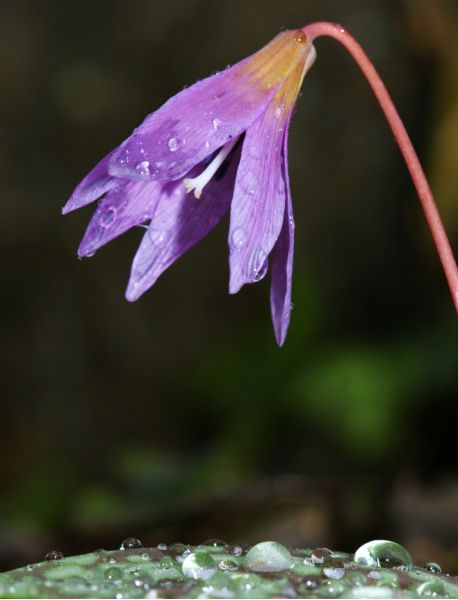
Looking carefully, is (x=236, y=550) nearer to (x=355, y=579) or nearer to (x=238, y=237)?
(x=355, y=579)

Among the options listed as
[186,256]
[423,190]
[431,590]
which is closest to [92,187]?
[423,190]

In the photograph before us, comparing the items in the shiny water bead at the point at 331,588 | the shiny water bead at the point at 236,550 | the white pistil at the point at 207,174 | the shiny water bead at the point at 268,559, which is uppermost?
the white pistil at the point at 207,174

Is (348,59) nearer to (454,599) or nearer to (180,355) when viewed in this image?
(180,355)

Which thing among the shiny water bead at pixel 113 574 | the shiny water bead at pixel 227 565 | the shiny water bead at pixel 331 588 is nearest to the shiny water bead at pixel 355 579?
the shiny water bead at pixel 331 588

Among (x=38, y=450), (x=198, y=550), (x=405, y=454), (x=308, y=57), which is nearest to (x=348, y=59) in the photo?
(x=405, y=454)

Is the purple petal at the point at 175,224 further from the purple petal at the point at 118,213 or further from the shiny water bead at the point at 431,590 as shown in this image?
the shiny water bead at the point at 431,590

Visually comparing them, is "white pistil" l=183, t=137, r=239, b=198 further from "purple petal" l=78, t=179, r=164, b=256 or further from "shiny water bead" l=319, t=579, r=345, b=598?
"shiny water bead" l=319, t=579, r=345, b=598

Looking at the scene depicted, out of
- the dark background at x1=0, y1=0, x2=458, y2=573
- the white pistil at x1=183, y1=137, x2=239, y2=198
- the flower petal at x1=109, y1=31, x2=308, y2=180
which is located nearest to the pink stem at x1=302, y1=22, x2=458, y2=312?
the flower petal at x1=109, y1=31, x2=308, y2=180
